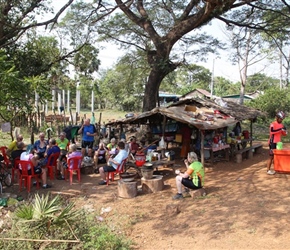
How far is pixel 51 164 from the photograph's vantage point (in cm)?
881

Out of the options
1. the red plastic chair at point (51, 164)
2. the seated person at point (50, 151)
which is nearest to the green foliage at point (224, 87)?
the red plastic chair at point (51, 164)

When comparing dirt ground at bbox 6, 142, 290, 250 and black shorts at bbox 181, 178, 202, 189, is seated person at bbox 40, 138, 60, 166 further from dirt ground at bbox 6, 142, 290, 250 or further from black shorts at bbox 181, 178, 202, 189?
black shorts at bbox 181, 178, 202, 189

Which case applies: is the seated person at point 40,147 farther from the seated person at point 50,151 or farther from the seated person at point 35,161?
the seated person at point 35,161

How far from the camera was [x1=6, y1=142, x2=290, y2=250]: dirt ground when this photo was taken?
530cm

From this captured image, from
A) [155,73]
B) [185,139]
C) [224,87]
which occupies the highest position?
[224,87]

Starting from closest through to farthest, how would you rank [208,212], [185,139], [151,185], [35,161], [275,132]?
[208,212], [35,161], [151,185], [275,132], [185,139]

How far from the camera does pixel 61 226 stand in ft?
17.4

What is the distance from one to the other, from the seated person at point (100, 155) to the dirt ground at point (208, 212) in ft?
2.78

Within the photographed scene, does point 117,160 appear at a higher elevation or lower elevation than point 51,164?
higher

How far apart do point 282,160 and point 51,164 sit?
626 centimetres

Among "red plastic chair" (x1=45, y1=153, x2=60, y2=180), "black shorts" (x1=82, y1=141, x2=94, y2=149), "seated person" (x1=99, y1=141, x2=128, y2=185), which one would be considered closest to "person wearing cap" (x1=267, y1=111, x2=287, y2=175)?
"seated person" (x1=99, y1=141, x2=128, y2=185)

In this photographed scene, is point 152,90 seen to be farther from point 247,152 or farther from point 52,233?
point 52,233

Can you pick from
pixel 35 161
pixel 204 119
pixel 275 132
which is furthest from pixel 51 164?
pixel 275 132

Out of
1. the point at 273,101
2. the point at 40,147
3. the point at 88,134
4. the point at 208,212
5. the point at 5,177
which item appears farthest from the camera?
the point at 273,101
